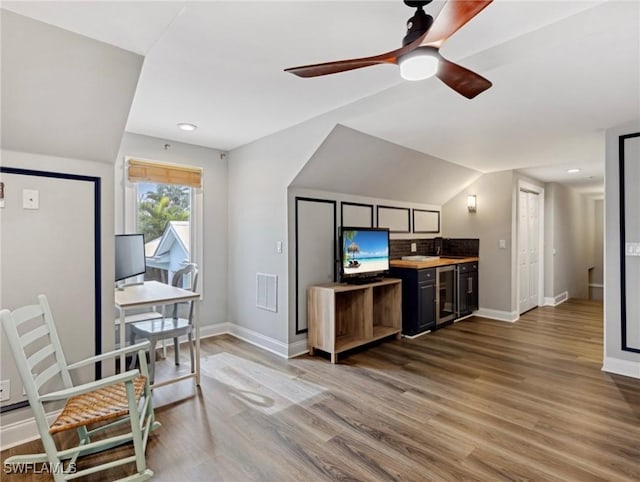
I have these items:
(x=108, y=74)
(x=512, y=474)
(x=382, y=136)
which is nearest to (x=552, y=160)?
(x=382, y=136)

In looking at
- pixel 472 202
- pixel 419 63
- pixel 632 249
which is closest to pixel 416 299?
pixel 632 249

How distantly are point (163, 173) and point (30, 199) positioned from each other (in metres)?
1.75

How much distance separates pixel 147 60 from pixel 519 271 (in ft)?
18.5

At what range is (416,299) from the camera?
169 inches

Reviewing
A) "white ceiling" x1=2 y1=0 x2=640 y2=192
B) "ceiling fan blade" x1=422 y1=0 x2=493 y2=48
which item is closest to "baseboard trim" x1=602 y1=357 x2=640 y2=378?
"white ceiling" x1=2 y1=0 x2=640 y2=192

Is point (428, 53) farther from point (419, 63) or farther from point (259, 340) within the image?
point (259, 340)

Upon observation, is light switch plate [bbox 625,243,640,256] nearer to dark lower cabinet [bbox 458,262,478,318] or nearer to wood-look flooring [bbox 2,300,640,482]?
wood-look flooring [bbox 2,300,640,482]

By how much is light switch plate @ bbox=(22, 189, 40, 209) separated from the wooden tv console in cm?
248

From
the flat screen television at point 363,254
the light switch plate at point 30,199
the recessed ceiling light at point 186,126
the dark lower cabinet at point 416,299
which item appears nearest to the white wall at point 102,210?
the light switch plate at point 30,199

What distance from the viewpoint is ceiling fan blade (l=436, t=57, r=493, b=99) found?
1643 millimetres

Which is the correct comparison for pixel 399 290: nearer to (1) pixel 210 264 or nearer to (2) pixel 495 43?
(1) pixel 210 264

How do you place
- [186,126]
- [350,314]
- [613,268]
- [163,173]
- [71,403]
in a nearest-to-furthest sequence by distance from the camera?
[71,403] < [613,268] < [186,126] < [163,173] < [350,314]

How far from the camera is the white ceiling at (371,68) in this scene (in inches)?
68.6

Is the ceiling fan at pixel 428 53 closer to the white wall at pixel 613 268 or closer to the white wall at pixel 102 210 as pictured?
the white wall at pixel 102 210
